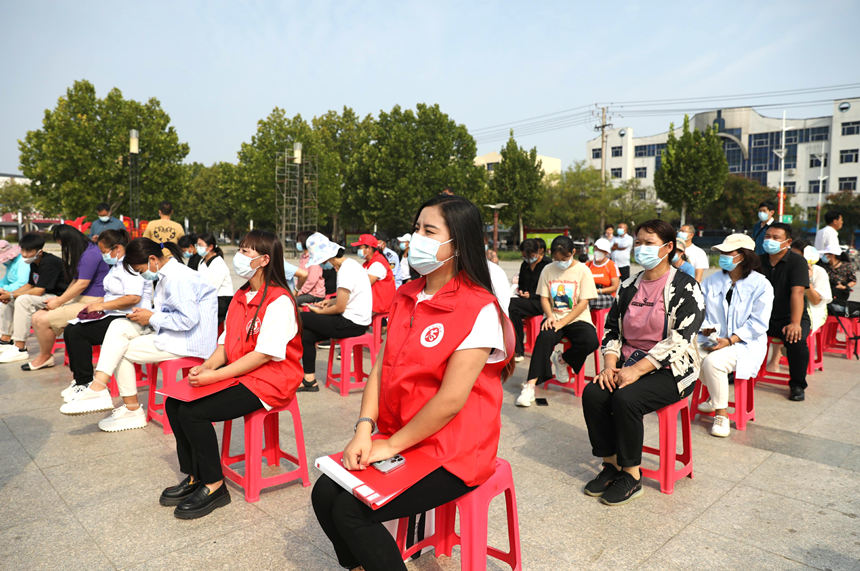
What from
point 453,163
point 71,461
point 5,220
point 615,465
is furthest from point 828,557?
point 5,220

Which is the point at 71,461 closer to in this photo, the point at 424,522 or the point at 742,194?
the point at 424,522

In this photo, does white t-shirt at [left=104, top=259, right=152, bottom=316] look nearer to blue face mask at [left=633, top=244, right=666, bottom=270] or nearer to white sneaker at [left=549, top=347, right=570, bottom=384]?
white sneaker at [left=549, top=347, right=570, bottom=384]

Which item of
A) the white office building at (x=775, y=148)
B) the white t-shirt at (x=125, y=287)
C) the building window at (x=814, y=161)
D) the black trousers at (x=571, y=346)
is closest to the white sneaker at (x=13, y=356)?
the white t-shirt at (x=125, y=287)

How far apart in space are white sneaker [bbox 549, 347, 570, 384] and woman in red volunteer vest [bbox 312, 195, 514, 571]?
376cm

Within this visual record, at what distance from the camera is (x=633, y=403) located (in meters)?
3.29

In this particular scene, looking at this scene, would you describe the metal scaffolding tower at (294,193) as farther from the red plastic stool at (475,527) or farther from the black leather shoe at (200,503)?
the red plastic stool at (475,527)

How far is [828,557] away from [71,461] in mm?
4539

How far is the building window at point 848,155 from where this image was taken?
50125mm

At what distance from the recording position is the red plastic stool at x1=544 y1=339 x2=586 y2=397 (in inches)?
223

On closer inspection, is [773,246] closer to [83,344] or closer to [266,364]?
[266,364]

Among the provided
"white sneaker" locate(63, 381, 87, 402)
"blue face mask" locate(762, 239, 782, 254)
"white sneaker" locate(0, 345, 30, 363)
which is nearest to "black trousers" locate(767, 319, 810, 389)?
"blue face mask" locate(762, 239, 782, 254)

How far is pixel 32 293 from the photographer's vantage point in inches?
275

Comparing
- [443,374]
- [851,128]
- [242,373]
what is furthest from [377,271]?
[851,128]

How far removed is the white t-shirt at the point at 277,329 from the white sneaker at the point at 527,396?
2.57 meters
